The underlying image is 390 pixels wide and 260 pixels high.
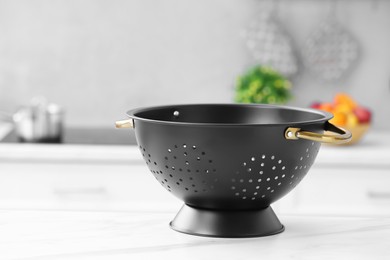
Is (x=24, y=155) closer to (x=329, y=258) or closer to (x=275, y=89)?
(x=275, y=89)

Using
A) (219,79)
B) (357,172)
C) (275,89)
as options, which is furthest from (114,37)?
(357,172)

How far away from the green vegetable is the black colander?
177 centimetres

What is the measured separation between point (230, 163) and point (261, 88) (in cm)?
193

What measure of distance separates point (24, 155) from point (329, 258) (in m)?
1.71

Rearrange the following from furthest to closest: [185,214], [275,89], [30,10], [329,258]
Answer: [30,10] < [275,89] < [185,214] < [329,258]

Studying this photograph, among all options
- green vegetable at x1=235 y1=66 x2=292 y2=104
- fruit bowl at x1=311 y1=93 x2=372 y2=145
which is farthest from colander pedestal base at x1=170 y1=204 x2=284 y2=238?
green vegetable at x1=235 y1=66 x2=292 y2=104

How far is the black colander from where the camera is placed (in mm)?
1108

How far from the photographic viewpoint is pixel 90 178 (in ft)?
8.59

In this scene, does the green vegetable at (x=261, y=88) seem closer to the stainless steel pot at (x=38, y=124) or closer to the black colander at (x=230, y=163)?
the stainless steel pot at (x=38, y=124)

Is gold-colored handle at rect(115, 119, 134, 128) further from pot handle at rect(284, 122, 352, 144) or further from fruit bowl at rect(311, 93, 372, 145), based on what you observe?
fruit bowl at rect(311, 93, 372, 145)

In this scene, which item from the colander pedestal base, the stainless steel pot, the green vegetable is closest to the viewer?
the colander pedestal base

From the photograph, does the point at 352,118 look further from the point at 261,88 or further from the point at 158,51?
the point at 158,51

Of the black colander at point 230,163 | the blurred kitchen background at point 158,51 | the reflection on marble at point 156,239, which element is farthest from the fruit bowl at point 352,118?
the black colander at point 230,163

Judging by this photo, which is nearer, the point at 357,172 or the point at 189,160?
the point at 189,160
